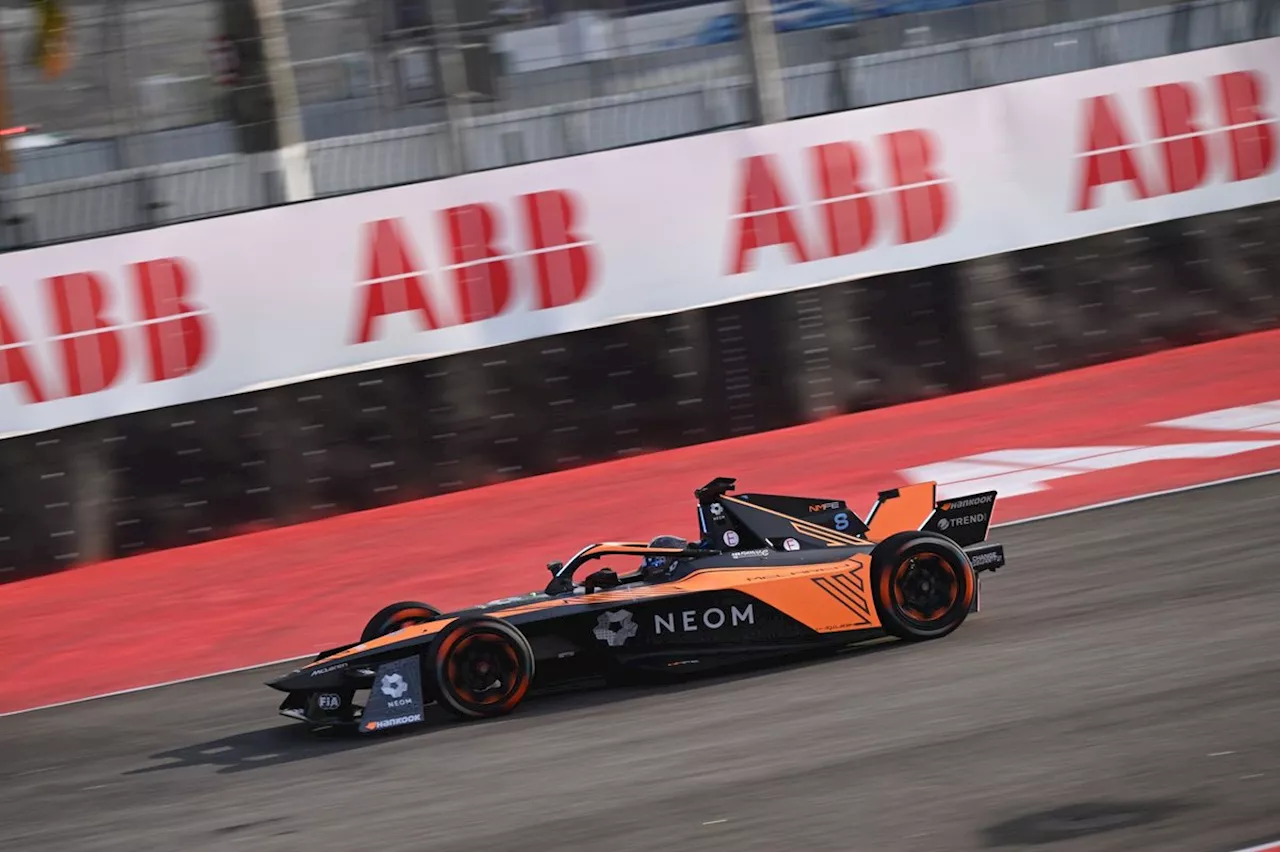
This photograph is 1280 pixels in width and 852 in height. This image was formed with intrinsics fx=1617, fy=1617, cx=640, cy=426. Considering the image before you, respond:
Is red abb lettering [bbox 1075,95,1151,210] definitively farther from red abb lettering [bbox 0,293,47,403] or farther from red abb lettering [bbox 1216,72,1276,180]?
red abb lettering [bbox 0,293,47,403]

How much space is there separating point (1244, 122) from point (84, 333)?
11.8m

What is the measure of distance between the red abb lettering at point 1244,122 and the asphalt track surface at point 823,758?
30.0ft

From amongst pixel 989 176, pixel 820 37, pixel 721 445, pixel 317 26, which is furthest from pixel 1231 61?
pixel 317 26

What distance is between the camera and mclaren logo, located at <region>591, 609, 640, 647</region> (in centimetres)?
762

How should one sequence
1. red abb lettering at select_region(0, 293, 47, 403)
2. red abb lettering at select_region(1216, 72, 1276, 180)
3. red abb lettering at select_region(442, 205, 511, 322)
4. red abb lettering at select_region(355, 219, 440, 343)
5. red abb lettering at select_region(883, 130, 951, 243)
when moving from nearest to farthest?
1. red abb lettering at select_region(0, 293, 47, 403)
2. red abb lettering at select_region(355, 219, 440, 343)
3. red abb lettering at select_region(442, 205, 511, 322)
4. red abb lettering at select_region(883, 130, 951, 243)
5. red abb lettering at select_region(1216, 72, 1276, 180)

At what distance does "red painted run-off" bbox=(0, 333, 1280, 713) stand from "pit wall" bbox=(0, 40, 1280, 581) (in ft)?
1.26

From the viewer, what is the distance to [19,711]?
988 cm

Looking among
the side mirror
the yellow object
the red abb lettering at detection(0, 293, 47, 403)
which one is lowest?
the side mirror

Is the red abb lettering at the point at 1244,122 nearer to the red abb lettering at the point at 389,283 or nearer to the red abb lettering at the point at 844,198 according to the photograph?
the red abb lettering at the point at 844,198

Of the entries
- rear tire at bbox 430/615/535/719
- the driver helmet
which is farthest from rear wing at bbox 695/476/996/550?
rear tire at bbox 430/615/535/719

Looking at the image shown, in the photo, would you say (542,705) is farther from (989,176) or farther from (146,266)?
(989,176)

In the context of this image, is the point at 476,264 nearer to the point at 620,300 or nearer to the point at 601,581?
the point at 620,300

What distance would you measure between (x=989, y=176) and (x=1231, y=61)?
3.03m

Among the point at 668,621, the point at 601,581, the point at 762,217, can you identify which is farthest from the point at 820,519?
the point at 762,217
